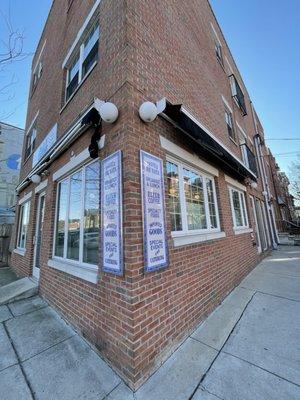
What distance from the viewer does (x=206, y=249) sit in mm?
4332

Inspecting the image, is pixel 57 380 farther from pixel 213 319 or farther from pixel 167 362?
pixel 213 319

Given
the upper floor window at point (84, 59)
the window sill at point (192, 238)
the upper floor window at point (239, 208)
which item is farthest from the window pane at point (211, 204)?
the upper floor window at point (84, 59)

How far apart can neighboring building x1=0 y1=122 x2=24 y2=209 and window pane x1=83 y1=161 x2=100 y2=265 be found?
14672 mm

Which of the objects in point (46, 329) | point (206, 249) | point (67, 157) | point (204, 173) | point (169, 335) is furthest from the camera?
point (204, 173)

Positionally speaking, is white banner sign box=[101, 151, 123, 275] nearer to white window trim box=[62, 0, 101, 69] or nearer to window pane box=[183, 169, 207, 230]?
window pane box=[183, 169, 207, 230]

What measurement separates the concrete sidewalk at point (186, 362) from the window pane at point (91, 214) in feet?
4.40

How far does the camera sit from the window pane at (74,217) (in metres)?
4.19

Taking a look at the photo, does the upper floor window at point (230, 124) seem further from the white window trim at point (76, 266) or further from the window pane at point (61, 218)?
the window pane at point (61, 218)

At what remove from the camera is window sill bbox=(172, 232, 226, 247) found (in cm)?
345

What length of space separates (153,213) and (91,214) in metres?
1.49

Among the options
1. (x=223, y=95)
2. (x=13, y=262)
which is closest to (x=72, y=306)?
(x=13, y=262)

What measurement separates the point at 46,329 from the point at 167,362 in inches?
88.1

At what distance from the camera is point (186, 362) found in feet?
8.79

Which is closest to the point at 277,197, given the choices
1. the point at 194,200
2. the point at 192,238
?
the point at 194,200
